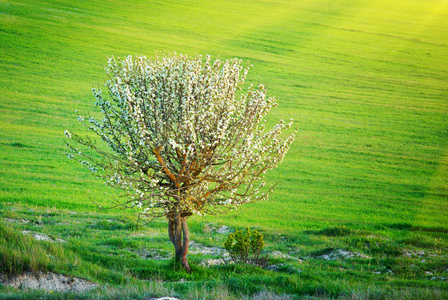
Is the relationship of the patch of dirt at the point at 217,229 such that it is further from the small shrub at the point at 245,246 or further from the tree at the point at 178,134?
the tree at the point at 178,134

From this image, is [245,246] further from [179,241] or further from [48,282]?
[48,282]

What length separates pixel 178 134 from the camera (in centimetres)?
1145

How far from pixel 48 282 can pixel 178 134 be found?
17.1ft

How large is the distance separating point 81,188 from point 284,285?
17434 mm

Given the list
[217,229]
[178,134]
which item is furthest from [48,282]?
[217,229]

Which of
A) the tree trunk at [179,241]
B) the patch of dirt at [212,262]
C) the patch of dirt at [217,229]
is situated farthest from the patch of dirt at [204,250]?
the tree trunk at [179,241]

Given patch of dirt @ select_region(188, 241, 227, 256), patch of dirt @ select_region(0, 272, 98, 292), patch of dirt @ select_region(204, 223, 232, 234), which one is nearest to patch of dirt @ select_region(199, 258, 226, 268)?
patch of dirt @ select_region(188, 241, 227, 256)

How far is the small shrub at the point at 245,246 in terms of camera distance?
12.9 m

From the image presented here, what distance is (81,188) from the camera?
24.4 m

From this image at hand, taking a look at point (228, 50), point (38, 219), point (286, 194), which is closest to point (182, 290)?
point (38, 219)

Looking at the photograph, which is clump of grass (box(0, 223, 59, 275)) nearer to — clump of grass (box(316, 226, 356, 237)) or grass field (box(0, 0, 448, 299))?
grass field (box(0, 0, 448, 299))

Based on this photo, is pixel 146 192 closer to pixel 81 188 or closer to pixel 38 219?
pixel 38 219

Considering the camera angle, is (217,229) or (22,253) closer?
(22,253)

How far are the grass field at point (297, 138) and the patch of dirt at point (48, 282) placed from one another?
301mm
